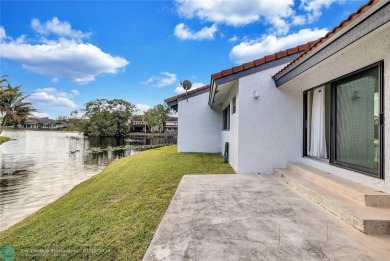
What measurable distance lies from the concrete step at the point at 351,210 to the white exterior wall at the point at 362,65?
0.55m

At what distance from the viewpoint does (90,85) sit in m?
41.8

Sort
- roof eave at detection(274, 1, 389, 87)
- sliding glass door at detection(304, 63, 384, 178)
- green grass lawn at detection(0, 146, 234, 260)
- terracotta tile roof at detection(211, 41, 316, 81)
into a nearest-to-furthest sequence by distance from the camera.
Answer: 1. roof eave at detection(274, 1, 389, 87)
2. green grass lawn at detection(0, 146, 234, 260)
3. sliding glass door at detection(304, 63, 384, 178)
4. terracotta tile roof at detection(211, 41, 316, 81)

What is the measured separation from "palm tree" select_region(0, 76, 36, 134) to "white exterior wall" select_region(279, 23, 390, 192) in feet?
149

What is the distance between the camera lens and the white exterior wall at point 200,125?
1356 cm

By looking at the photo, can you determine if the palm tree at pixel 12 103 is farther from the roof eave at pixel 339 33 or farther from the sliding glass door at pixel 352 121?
the sliding glass door at pixel 352 121

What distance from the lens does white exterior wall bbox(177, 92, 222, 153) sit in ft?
44.5

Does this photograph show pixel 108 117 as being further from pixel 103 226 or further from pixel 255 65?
pixel 103 226

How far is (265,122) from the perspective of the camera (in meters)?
6.96

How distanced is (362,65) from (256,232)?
11.8ft

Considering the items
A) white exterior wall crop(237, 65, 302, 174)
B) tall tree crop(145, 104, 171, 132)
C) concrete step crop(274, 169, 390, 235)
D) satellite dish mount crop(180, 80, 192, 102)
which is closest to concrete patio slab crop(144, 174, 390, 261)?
concrete step crop(274, 169, 390, 235)

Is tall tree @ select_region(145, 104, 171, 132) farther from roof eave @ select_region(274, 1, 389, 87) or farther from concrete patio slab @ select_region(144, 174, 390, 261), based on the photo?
concrete patio slab @ select_region(144, 174, 390, 261)

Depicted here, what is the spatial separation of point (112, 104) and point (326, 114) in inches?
2059

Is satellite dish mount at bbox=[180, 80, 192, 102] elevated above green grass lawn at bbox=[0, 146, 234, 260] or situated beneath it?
elevated above

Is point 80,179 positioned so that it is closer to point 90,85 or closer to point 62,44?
point 62,44
